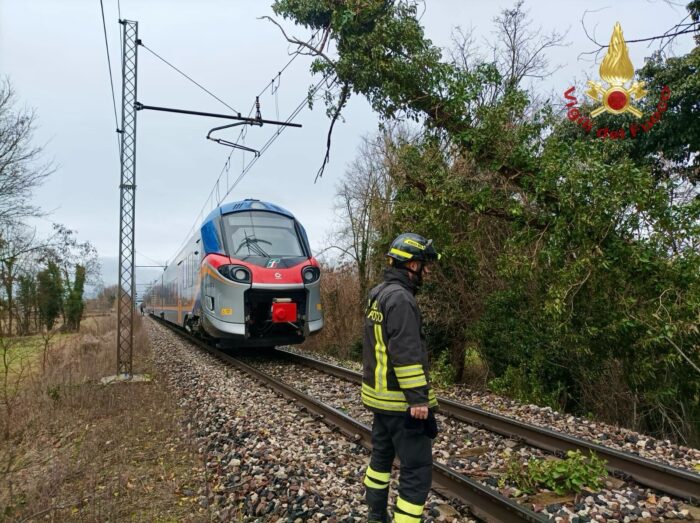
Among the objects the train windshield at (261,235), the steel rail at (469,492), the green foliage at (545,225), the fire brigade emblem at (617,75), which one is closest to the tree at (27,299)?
the train windshield at (261,235)

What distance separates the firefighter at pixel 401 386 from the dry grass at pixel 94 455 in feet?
5.78

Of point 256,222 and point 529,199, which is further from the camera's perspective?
point 256,222

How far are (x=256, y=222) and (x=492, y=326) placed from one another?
5884 millimetres

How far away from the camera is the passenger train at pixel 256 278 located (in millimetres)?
10844

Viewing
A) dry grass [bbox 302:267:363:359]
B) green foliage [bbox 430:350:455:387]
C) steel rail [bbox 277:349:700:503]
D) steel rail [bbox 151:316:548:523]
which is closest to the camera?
steel rail [bbox 151:316:548:523]

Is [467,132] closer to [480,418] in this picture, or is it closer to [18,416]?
[480,418]

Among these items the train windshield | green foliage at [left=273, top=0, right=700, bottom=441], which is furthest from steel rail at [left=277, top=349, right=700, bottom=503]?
the train windshield

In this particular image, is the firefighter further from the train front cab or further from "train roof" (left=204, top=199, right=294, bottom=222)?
"train roof" (left=204, top=199, right=294, bottom=222)

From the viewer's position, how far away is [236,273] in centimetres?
1077

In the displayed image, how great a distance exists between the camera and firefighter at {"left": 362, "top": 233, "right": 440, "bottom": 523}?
10.6 ft

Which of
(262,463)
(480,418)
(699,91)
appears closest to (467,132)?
(480,418)

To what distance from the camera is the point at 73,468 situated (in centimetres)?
538

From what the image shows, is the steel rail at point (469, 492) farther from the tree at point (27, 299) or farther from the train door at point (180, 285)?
the tree at point (27, 299)

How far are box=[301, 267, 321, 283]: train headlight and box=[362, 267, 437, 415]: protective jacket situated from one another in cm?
789
